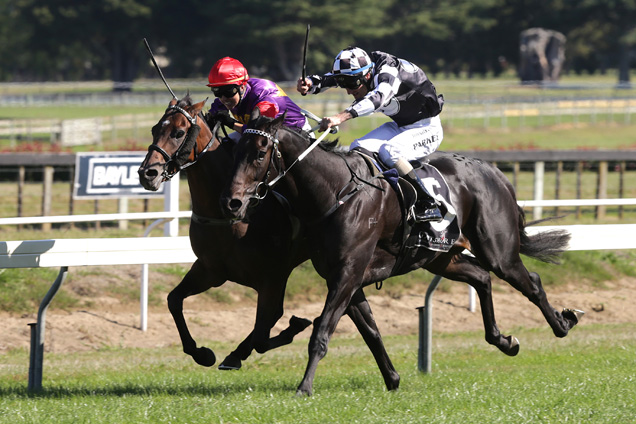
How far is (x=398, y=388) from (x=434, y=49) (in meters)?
52.8

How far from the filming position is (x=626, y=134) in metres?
32.8

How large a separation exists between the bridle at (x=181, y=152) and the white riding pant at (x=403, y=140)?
108 centimetres

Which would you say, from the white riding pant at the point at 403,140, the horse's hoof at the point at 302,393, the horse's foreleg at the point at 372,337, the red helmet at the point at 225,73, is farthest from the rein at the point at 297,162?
the horse's hoof at the point at 302,393

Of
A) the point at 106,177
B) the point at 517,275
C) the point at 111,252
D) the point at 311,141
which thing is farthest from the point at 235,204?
the point at 106,177

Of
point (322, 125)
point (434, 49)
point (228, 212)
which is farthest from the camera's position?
point (434, 49)

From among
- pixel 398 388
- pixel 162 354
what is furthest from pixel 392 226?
pixel 162 354

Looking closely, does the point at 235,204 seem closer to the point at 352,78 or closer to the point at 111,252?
the point at 352,78

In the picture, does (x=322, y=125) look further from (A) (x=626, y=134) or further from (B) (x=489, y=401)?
(A) (x=626, y=134)

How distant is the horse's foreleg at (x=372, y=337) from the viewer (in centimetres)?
616

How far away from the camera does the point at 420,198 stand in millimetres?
6242

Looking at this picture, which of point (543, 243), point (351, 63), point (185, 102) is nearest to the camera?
point (185, 102)

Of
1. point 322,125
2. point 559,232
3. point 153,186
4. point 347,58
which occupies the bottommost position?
point 559,232

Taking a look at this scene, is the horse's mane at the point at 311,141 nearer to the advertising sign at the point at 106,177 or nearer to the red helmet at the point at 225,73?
the red helmet at the point at 225,73

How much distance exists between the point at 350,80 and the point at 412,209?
2.87 feet
